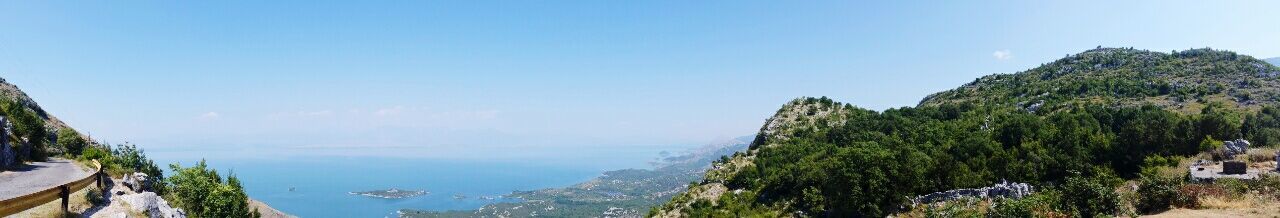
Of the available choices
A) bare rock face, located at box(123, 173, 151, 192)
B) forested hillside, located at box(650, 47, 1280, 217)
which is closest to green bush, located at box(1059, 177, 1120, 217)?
forested hillside, located at box(650, 47, 1280, 217)

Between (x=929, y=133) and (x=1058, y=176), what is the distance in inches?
706

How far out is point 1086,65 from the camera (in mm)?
87312

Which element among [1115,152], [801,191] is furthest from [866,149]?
[1115,152]

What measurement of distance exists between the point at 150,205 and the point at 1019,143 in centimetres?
5412

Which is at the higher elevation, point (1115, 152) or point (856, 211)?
point (1115, 152)

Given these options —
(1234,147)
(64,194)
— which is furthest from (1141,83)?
(64,194)

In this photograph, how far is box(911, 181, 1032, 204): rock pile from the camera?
33156mm

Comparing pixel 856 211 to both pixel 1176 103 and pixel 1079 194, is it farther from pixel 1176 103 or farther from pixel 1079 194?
pixel 1176 103

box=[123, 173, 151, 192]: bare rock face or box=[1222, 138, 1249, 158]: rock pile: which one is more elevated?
box=[1222, 138, 1249, 158]: rock pile

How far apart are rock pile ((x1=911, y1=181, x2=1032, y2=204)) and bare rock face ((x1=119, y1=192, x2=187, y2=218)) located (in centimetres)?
4008

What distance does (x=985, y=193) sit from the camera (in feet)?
115

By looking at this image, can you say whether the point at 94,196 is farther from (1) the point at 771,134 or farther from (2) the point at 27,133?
(1) the point at 771,134

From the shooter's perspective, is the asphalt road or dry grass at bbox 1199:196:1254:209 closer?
dry grass at bbox 1199:196:1254:209

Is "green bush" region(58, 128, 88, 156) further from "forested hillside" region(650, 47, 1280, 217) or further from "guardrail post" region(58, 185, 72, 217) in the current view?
"forested hillside" region(650, 47, 1280, 217)
